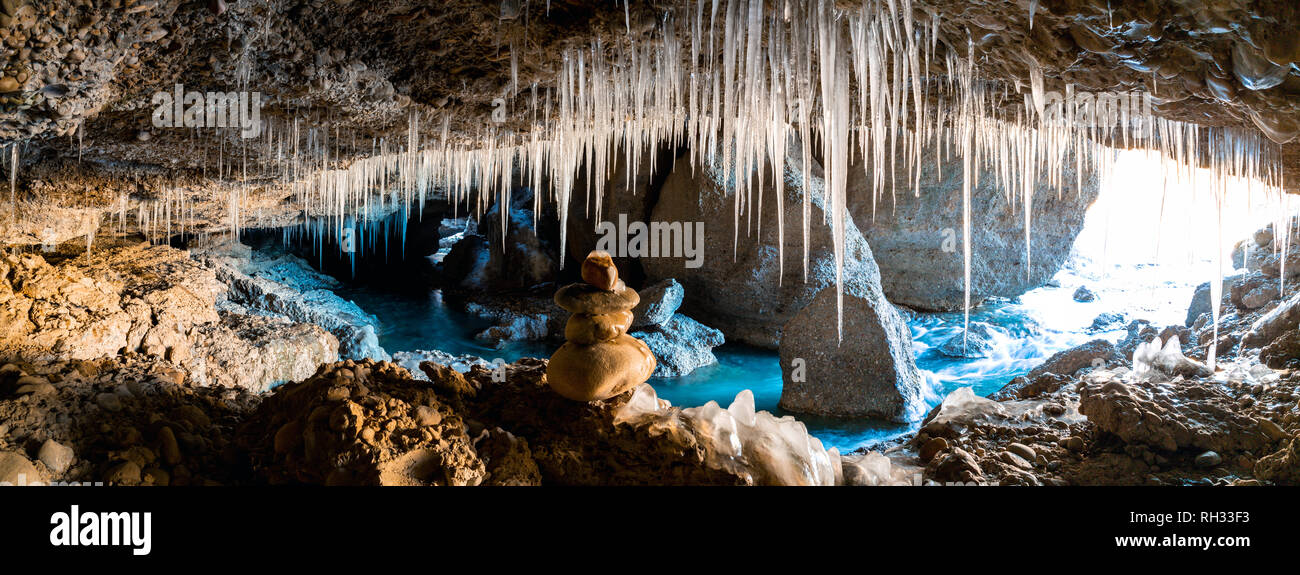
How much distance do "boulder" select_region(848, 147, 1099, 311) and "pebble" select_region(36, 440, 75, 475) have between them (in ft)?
46.0

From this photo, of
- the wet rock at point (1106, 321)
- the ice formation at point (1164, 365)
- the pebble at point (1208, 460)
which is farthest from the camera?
the wet rock at point (1106, 321)

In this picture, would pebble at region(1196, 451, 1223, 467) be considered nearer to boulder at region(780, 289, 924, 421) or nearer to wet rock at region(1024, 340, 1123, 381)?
wet rock at region(1024, 340, 1123, 381)

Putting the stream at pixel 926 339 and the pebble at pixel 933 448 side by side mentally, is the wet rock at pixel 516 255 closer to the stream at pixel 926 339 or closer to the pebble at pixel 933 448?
the stream at pixel 926 339

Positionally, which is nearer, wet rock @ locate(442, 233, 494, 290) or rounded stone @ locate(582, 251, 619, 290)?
rounded stone @ locate(582, 251, 619, 290)

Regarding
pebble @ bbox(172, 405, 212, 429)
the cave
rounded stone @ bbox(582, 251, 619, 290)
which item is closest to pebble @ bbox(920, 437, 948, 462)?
the cave

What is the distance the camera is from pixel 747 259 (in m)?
12.3

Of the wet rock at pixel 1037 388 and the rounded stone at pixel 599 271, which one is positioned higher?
the rounded stone at pixel 599 271

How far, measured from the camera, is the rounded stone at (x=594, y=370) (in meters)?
3.34

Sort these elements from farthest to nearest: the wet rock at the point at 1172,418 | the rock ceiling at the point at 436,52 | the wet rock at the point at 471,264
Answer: the wet rock at the point at 471,264, the wet rock at the point at 1172,418, the rock ceiling at the point at 436,52

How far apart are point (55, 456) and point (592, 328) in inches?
92.2

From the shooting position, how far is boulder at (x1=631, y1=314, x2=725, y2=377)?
1111 centimetres

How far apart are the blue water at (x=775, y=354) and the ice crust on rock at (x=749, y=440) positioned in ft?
13.5

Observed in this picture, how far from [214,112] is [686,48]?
9.71 ft

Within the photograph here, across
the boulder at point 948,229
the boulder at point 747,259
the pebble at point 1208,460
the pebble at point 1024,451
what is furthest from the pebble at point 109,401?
the boulder at point 948,229
